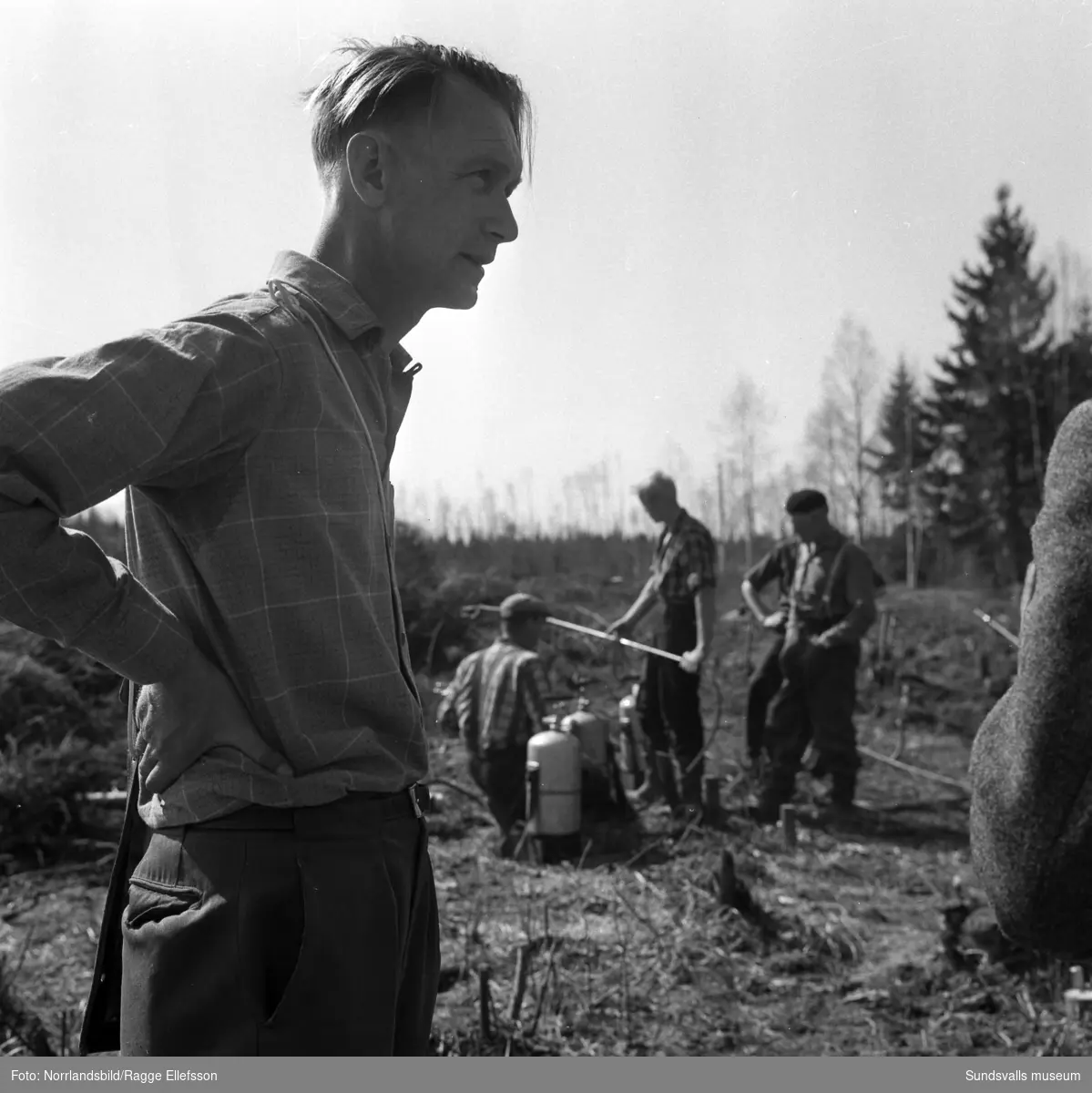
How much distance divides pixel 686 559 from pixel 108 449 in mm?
5043

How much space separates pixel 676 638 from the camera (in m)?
6.20

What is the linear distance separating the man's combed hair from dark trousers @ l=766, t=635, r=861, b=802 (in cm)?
522

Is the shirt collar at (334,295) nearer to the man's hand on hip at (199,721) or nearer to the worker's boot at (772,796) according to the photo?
the man's hand on hip at (199,721)

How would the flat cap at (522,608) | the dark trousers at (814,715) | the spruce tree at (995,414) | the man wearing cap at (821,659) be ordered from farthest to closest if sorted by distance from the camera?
the spruce tree at (995,414) → the dark trousers at (814,715) → the man wearing cap at (821,659) → the flat cap at (522,608)

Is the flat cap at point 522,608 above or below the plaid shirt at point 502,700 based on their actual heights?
above

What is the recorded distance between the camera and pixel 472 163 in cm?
140

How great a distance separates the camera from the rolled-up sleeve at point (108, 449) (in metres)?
1.08

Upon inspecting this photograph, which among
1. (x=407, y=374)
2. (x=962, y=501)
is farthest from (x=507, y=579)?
(x=962, y=501)

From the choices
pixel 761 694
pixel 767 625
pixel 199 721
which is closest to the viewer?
pixel 199 721

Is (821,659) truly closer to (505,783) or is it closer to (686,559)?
(686,559)

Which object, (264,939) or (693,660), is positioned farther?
(693,660)

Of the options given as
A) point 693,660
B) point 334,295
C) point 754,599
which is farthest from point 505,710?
point 334,295

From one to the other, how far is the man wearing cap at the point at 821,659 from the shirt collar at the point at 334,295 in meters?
5.03

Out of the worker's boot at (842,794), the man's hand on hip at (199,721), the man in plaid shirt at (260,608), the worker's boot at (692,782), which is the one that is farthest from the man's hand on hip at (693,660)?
the man's hand on hip at (199,721)
